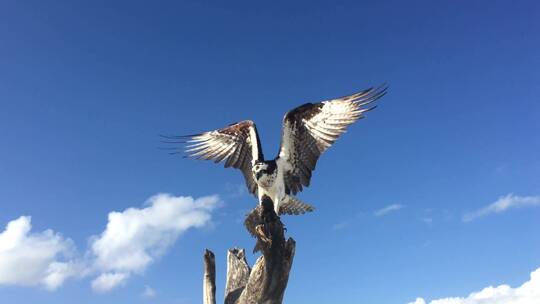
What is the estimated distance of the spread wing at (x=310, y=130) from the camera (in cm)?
972

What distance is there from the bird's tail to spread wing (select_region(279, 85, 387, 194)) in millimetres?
321

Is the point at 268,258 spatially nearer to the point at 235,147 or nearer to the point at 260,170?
the point at 260,170

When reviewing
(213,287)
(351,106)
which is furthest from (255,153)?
(213,287)

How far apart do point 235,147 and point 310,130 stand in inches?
78.6

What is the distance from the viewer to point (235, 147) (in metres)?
11.2

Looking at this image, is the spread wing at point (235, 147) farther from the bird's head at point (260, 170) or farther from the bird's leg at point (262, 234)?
the bird's leg at point (262, 234)

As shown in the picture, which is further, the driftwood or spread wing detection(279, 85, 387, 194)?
spread wing detection(279, 85, 387, 194)

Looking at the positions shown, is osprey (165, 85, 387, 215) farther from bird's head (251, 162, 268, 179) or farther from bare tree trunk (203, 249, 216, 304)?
bare tree trunk (203, 249, 216, 304)

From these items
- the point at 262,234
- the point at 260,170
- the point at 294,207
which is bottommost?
the point at 262,234

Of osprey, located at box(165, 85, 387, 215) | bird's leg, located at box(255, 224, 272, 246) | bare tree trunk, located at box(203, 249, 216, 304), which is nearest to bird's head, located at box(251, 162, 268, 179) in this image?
osprey, located at box(165, 85, 387, 215)

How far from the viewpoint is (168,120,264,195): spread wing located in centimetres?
1047

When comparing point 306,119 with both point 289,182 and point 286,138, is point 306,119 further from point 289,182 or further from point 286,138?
point 289,182

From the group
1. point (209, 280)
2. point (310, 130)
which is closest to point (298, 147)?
point (310, 130)

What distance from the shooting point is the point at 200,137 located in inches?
477
